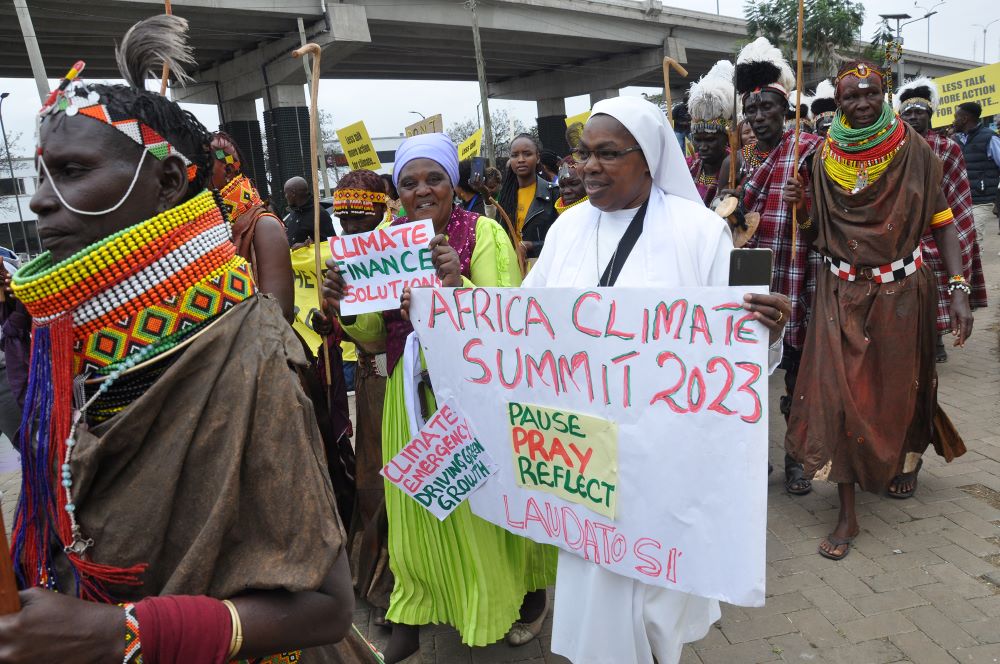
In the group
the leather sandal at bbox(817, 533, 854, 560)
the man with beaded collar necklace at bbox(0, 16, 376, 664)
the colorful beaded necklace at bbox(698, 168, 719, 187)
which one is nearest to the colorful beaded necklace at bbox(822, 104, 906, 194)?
the colorful beaded necklace at bbox(698, 168, 719, 187)

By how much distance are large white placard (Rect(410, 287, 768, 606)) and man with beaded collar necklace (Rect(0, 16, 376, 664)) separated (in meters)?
Result: 1.16

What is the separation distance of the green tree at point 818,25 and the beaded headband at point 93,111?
25.2m

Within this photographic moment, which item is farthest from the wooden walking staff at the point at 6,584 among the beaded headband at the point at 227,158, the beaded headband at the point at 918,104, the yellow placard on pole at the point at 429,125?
the yellow placard on pole at the point at 429,125

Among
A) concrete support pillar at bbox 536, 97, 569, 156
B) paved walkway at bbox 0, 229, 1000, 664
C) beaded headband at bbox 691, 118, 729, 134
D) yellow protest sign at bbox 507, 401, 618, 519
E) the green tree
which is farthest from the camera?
concrete support pillar at bbox 536, 97, 569, 156

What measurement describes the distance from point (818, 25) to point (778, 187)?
24253 millimetres

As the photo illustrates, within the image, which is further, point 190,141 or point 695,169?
point 695,169

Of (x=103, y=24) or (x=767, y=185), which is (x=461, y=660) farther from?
(x=103, y=24)

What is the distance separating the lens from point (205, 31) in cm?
2292

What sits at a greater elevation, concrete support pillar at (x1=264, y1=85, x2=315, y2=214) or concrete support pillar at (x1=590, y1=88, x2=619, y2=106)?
concrete support pillar at (x1=590, y1=88, x2=619, y2=106)

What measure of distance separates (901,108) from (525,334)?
20.7 feet

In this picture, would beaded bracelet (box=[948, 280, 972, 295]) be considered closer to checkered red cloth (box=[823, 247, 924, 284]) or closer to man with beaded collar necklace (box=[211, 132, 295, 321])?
checkered red cloth (box=[823, 247, 924, 284])

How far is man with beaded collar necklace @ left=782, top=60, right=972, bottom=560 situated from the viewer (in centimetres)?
375

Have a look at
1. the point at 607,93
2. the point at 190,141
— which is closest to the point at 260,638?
the point at 190,141

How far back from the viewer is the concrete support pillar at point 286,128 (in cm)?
2561
